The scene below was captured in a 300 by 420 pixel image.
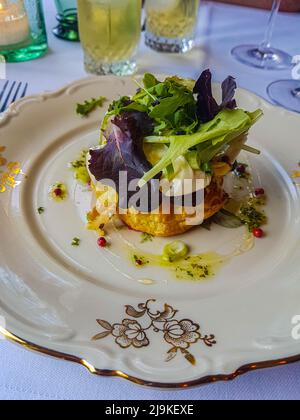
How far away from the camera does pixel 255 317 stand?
1106 mm

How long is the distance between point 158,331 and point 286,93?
60.3 inches

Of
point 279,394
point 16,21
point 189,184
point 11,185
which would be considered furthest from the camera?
point 16,21

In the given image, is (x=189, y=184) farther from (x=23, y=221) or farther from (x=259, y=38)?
(x=259, y=38)

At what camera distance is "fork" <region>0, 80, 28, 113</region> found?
74.0 inches

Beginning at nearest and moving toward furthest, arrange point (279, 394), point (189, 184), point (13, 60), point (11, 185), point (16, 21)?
point (279, 394) → point (189, 184) → point (11, 185) → point (16, 21) → point (13, 60)

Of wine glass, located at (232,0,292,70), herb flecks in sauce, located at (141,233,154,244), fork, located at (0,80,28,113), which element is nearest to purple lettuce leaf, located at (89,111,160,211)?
herb flecks in sauce, located at (141,233,154,244)

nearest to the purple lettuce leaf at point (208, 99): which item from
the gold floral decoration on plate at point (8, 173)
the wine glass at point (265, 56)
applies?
the gold floral decoration on plate at point (8, 173)

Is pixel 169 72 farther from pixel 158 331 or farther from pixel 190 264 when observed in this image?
pixel 158 331

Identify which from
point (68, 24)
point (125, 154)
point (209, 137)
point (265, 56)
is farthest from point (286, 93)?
point (68, 24)

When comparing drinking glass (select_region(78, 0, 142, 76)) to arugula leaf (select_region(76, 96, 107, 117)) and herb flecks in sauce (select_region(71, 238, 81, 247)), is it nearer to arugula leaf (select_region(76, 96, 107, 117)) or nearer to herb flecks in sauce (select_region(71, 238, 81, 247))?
arugula leaf (select_region(76, 96, 107, 117))

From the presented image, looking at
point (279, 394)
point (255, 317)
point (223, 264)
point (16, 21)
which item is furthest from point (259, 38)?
point (279, 394)

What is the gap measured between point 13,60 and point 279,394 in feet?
6.44

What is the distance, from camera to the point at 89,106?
5.97 feet

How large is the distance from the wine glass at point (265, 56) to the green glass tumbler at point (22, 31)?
3.47 ft
